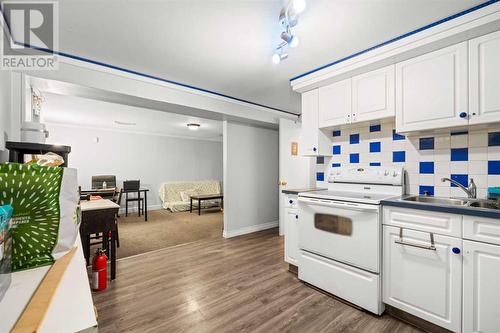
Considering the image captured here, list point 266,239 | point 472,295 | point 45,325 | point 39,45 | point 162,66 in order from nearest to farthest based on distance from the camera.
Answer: point 45,325, point 472,295, point 39,45, point 162,66, point 266,239

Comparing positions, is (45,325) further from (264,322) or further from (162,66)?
(162,66)

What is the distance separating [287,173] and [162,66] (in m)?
2.54

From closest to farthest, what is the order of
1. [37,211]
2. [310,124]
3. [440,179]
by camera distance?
[37,211] < [440,179] < [310,124]

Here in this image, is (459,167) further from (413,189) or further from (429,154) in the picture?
(413,189)

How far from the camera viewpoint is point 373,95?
221 cm

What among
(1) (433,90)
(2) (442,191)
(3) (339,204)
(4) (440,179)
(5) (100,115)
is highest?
(5) (100,115)

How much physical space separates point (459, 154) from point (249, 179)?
3.00 m

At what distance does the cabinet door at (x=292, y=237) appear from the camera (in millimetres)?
2576

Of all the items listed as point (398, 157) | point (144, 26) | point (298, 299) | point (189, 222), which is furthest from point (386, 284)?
point (189, 222)

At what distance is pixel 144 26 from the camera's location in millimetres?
1787

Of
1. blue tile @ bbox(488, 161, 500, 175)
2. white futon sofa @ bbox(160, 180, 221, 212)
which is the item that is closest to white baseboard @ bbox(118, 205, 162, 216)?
white futon sofa @ bbox(160, 180, 221, 212)

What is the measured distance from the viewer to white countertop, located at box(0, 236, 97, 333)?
0.45 meters

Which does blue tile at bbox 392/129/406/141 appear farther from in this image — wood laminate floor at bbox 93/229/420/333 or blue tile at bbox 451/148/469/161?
wood laminate floor at bbox 93/229/420/333

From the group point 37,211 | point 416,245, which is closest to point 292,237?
point 416,245
